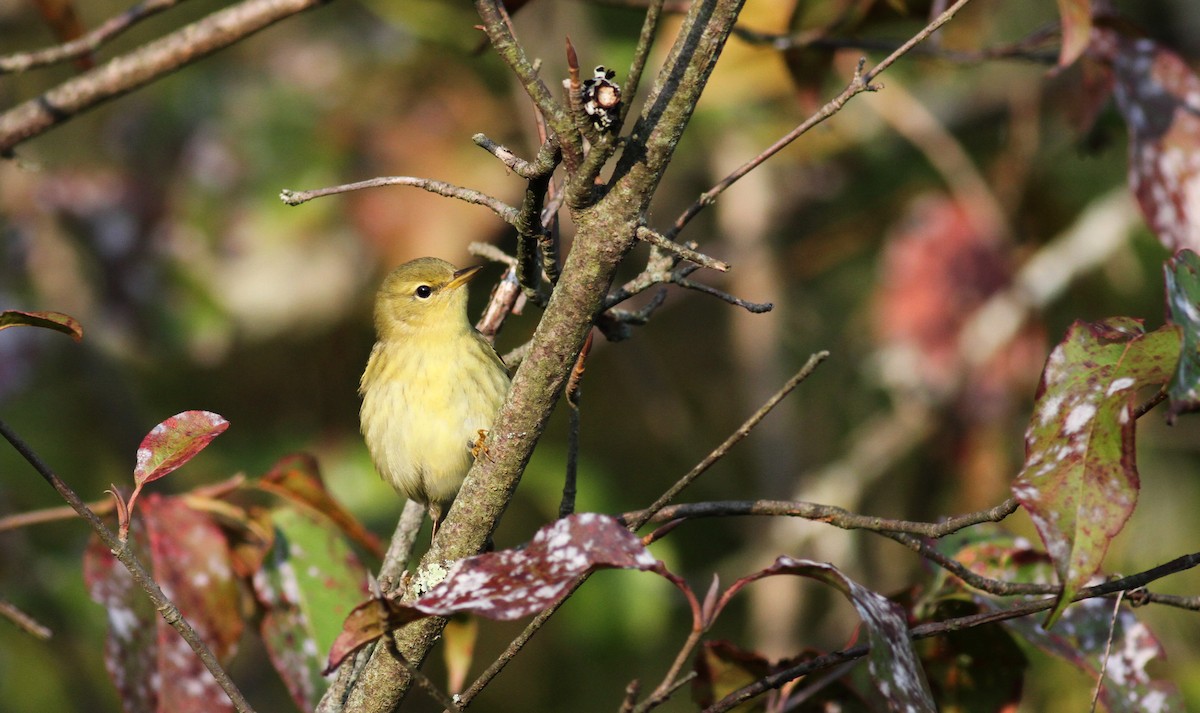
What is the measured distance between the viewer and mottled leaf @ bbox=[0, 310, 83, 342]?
4.83ft

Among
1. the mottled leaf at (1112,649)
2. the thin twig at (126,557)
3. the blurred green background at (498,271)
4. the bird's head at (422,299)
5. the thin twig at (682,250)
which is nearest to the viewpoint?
the thin twig at (682,250)

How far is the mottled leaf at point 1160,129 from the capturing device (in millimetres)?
2256

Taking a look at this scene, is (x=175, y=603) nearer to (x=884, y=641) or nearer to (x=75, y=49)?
(x=75, y=49)

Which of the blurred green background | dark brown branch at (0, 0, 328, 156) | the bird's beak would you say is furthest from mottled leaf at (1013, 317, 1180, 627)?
the blurred green background

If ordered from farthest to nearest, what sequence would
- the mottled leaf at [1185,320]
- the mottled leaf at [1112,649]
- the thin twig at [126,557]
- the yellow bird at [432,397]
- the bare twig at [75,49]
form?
the yellow bird at [432,397], the bare twig at [75,49], the mottled leaf at [1112,649], the thin twig at [126,557], the mottled leaf at [1185,320]

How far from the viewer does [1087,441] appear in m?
1.33

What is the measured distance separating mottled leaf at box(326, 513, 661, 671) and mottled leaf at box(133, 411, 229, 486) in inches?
16.9

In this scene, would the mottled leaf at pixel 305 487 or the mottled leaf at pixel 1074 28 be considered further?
the mottled leaf at pixel 305 487

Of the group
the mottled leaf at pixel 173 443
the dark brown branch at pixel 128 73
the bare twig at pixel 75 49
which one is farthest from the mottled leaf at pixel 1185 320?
the bare twig at pixel 75 49

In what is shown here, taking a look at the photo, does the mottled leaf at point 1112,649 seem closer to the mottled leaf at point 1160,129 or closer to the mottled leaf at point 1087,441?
the mottled leaf at point 1087,441

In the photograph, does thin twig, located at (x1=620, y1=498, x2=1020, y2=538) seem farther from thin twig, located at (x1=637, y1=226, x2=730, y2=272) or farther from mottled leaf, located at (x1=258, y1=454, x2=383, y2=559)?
mottled leaf, located at (x1=258, y1=454, x2=383, y2=559)

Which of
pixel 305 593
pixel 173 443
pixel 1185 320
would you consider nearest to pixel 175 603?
pixel 305 593

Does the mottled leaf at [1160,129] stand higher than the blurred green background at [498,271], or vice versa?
the blurred green background at [498,271]

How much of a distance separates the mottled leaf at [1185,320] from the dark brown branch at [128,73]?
73.5 inches
